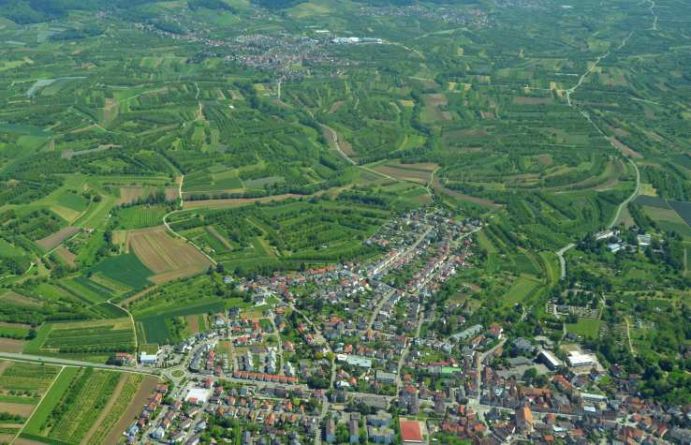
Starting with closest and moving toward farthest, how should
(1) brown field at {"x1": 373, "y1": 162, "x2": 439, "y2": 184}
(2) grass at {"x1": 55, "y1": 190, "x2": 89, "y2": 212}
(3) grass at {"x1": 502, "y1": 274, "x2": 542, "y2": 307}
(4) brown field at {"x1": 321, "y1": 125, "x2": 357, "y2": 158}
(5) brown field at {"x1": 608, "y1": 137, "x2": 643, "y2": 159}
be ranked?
(3) grass at {"x1": 502, "y1": 274, "x2": 542, "y2": 307} < (2) grass at {"x1": 55, "y1": 190, "x2": 89, "y2": 212} < (1) brown field at {"x1": 373, "y1": 162, "x2": 439, "y2": 184} < (4) brown field at {"x1": 321, "y1": 125, "x2": 357, "y2": 158} < (5) brown field at {"x1": 608, "y1": 137, "x2": 643, "y2": 159}

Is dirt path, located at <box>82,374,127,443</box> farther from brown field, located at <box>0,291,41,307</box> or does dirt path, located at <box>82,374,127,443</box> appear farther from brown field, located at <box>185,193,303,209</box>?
brown field, located at <box>185,193,303,209</box>

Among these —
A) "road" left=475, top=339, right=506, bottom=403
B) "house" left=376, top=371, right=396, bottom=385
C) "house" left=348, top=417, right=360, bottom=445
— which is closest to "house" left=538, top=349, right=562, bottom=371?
"road" left=475, top=339, right=506, bottom=403

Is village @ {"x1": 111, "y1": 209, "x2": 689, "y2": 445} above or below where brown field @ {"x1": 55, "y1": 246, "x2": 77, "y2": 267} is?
above

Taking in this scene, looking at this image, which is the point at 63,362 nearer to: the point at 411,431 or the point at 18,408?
the point at 18,408

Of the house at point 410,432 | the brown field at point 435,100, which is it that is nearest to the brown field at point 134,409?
the house at point 410,432

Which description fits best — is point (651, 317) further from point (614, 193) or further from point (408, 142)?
point (408, 142)

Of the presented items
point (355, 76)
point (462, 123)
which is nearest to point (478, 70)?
point (355, 76)

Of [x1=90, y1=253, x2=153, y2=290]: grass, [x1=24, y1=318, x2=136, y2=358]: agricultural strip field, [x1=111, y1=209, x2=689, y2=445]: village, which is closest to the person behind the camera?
[x1=111, y1=209, x2=689, y2=445]: village
